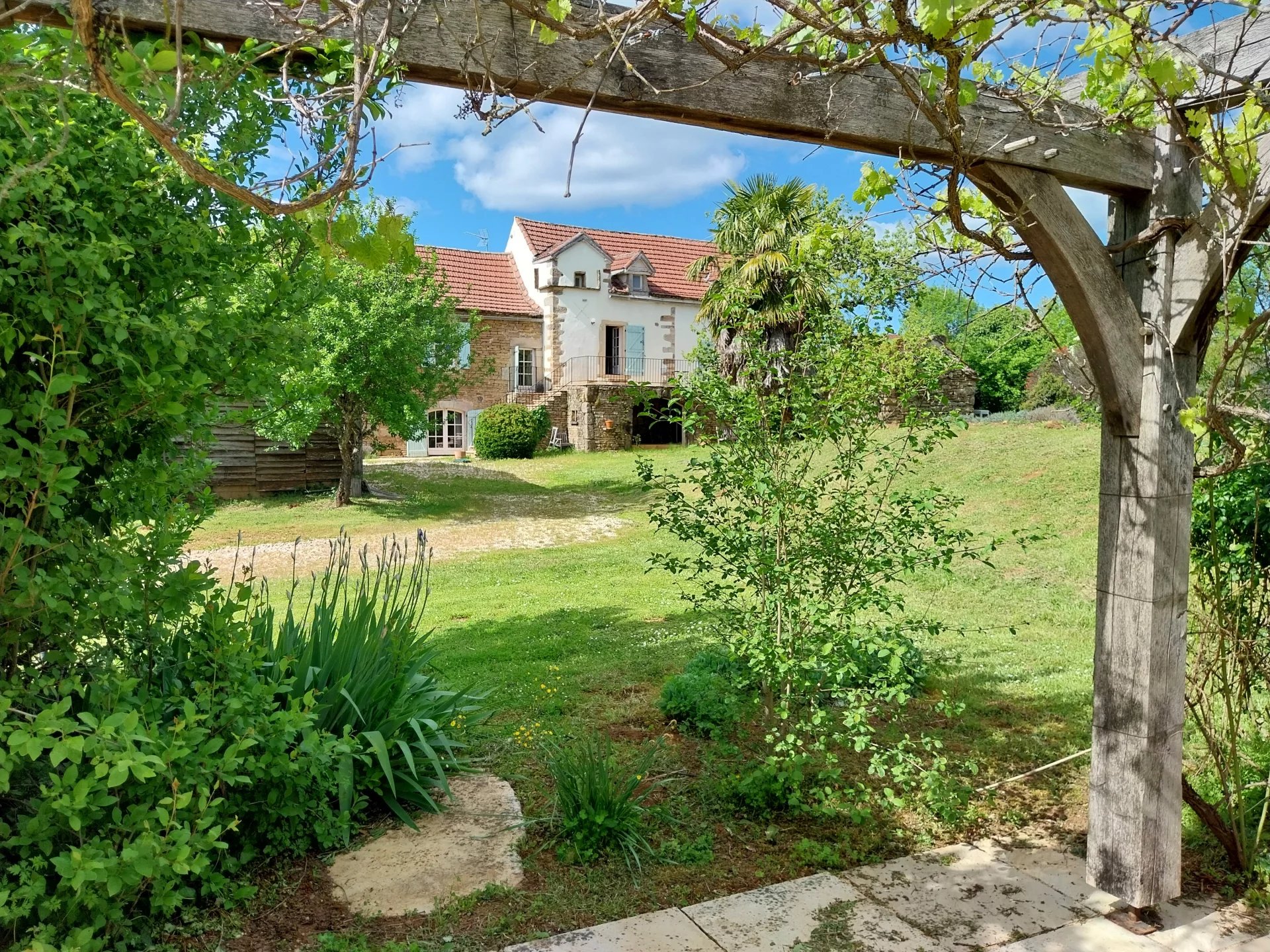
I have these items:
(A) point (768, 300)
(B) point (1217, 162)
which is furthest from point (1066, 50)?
(A) point (768, 300)

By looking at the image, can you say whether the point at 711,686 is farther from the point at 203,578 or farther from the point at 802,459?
the point at 203,578

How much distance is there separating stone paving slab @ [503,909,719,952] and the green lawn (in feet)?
0.29

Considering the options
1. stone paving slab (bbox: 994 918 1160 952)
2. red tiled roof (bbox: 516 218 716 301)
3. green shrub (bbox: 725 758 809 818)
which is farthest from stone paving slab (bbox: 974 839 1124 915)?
red tiled roof (bbox: 516 218 716 301)

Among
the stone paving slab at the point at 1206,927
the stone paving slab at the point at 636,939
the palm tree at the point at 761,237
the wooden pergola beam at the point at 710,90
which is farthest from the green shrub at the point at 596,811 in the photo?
the palm tree at the point at 761,237

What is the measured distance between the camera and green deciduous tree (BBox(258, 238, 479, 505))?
1362cm

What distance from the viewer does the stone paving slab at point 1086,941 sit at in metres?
2.80

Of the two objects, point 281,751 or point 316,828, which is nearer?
point 281,751

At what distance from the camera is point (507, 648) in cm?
657

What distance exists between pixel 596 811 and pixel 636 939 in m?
0.64

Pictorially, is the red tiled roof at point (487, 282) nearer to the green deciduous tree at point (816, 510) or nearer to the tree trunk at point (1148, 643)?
the green deciduous tree at point (816, 510)

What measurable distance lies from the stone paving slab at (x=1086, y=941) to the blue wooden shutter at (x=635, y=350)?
25731mm

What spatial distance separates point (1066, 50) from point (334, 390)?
12972 mm

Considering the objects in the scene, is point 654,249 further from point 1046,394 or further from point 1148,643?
point 1148,643

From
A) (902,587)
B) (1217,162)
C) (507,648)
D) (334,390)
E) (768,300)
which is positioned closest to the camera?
(1217,162)
